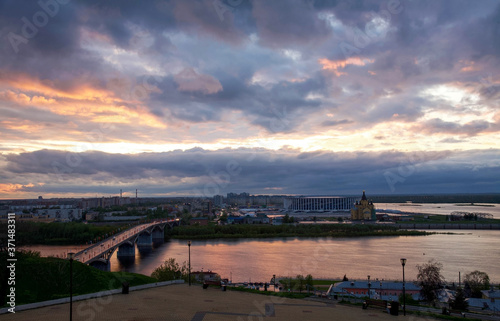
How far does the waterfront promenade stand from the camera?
21.0ft

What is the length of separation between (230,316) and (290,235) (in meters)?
31.6

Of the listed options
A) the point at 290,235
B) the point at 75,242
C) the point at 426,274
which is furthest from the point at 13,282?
the point at 290,235

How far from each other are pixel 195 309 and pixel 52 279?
403cm

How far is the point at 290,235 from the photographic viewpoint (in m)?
37.5

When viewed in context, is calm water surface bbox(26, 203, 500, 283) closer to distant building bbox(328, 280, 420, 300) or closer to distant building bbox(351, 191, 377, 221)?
distant building bbox(328, 280, 420, 300)

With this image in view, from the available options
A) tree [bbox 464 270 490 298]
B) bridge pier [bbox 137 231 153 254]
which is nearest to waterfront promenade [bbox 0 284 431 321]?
tree [bbox 464 270 490 298]

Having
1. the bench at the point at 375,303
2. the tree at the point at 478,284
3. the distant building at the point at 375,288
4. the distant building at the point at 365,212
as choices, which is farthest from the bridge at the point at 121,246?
the distant building at the point at 365,212

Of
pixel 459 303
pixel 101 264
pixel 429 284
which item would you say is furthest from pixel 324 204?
pixel 459 303

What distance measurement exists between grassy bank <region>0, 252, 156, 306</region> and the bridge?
6.16 metres

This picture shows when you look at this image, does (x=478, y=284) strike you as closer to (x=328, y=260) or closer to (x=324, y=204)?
(x=328, y=260)

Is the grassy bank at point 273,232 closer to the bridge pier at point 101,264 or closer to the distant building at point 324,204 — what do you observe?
the bridge pier at point 101,264

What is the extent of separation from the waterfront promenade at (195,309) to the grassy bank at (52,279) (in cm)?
117

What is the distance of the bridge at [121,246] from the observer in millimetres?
17319

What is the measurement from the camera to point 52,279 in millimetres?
8875
